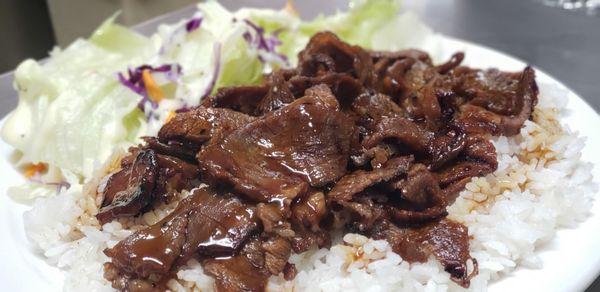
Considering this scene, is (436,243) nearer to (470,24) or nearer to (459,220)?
(459,220)

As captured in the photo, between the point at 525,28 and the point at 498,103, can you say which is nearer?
the point at 498,103

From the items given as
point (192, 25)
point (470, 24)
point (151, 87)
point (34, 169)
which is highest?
point (192, 25)

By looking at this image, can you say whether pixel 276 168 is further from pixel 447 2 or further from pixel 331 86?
Result: pixel 447 2

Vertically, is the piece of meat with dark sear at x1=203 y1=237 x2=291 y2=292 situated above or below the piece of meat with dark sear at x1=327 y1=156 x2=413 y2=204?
below

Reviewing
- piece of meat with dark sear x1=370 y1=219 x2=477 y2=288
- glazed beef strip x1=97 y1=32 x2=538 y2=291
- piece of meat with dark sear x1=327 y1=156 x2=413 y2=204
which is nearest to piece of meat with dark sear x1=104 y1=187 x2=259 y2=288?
glazed beef strip x1=97 y1=32 x2=538 y2=291

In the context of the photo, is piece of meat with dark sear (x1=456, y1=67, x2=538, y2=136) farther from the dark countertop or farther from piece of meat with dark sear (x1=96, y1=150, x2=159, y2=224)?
the dark countertop

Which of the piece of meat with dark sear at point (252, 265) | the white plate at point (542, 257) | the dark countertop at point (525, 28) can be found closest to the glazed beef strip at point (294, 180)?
the piece of meat with dark sear at point (252, 265)

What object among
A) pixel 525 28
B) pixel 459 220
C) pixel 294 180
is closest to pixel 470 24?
pixel 525 28

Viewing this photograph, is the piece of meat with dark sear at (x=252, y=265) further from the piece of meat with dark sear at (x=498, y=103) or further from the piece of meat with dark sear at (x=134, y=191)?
the piece of meat with dark sear at (x=498, y=103)
